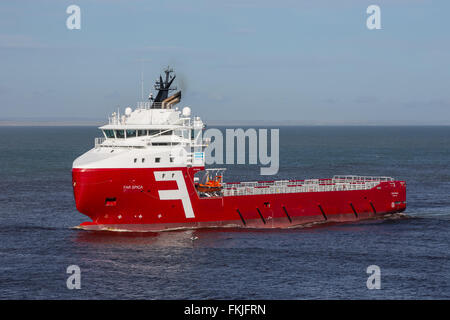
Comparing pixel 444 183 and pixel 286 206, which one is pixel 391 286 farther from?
pixel 444 183

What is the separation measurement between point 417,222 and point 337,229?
7181mm

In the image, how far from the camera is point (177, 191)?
44.6 meters

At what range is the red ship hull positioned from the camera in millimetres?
42781

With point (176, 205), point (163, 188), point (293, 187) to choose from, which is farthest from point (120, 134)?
Result: point (293, 187)

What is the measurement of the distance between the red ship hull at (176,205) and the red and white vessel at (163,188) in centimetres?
6

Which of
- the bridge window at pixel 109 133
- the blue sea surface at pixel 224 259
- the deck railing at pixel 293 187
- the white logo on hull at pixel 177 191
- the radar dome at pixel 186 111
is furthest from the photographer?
the deck railing at pixel 293 187

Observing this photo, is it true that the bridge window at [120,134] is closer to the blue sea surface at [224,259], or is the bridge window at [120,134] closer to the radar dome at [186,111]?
the radar dome at [186,111]

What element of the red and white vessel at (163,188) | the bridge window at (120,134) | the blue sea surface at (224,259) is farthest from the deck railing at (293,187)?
the bridge window at (120,134)

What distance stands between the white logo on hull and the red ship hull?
5.8 inches

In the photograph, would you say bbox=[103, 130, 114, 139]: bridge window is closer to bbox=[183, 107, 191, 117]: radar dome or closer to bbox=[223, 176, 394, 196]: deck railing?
bbox=[183, 107, 191, 117]: radar dome

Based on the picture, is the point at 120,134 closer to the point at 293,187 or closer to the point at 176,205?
the point at 176,205

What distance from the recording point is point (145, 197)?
43844 mm

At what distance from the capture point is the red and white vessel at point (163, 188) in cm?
4297
